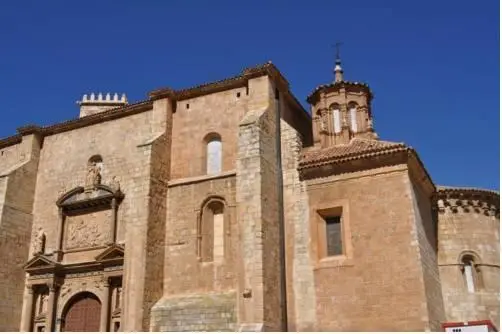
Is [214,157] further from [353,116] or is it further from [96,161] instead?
[353,116]

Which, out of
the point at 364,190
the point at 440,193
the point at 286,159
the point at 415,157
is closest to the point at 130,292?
the point at 286,159

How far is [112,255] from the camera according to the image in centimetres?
1620

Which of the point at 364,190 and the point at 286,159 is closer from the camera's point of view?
the point at 364,190

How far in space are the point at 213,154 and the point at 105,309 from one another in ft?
17.6

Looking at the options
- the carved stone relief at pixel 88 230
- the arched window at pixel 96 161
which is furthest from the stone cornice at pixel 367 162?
the arched window at pixel 96 161

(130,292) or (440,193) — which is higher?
(440,193)

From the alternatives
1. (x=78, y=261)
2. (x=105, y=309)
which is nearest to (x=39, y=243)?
(x=78, y=261)

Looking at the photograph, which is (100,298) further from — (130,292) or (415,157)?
(415,157)

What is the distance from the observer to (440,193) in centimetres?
1739

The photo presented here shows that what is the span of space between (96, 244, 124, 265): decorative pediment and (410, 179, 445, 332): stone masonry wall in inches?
320

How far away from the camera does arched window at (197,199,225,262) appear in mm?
15352

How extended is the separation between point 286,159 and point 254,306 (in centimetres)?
455

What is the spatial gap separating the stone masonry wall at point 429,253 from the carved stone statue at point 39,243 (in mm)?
11494

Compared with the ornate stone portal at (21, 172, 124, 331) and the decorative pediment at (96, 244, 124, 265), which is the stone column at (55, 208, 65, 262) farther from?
the decorative pediment at (96, 244, 124, 265)
